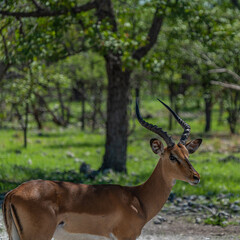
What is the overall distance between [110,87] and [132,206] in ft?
27.9

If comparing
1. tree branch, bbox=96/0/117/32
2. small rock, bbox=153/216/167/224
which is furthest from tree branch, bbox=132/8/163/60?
small rock, bbox=153/216/167/224

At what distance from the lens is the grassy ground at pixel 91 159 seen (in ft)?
44.4

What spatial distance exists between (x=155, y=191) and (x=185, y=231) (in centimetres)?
361

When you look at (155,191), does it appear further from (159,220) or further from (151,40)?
(151,40)

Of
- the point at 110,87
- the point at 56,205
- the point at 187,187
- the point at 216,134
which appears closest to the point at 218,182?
the point at 187,187

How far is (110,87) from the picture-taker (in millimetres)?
14859

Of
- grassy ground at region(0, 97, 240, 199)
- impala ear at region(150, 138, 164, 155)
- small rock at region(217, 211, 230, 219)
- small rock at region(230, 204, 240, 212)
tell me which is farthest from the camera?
grassy ground at region(0, 97, 240, 199)

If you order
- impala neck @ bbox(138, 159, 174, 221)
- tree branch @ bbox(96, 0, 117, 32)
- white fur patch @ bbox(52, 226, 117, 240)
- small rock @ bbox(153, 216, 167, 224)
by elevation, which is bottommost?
small rock @ bbox(153, 216, 167, 224)

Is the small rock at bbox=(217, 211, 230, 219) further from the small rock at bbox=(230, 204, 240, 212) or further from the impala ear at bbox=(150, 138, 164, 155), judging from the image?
the impala ear at bbox=(150, 138, 164, 155)

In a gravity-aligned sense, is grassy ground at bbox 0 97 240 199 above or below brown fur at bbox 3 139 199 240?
below

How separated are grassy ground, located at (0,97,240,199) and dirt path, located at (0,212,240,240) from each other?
7.38ft

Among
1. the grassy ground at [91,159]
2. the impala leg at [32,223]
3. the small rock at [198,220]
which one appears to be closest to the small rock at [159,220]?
the small rock at [198,220]

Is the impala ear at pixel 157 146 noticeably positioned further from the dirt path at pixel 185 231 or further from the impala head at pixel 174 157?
the dirt path at pixel 185 231

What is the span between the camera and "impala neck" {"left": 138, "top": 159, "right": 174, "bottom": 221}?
6.93 meters
